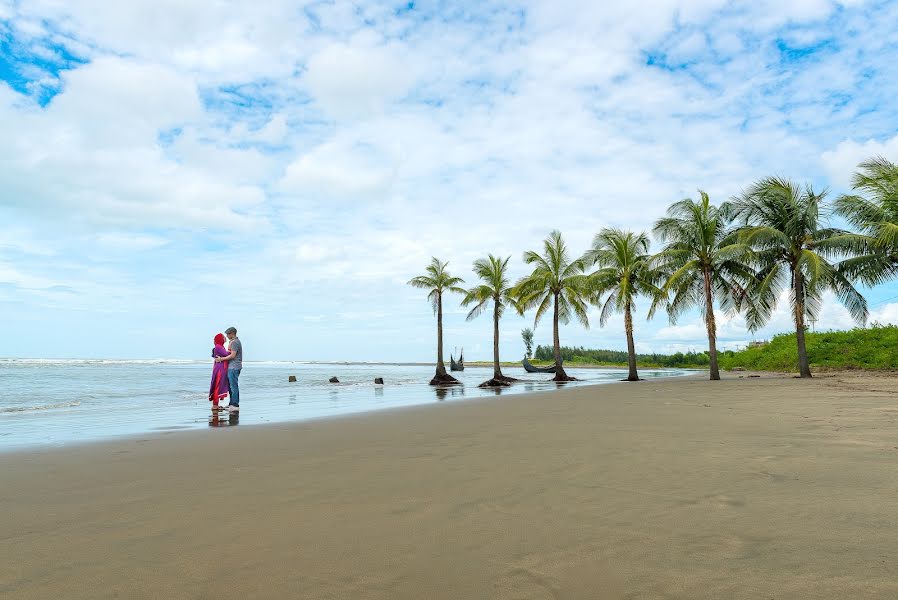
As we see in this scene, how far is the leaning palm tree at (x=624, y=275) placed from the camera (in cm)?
2867

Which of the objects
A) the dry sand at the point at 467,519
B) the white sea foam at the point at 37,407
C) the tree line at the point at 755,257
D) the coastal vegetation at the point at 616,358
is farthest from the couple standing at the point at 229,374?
the coastal vegetation at the point at 616,358

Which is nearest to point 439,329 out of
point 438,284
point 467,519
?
point 438,284

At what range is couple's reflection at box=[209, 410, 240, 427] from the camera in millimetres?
9340

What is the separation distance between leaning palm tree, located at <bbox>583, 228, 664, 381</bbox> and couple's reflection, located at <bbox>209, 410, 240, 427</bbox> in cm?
2197

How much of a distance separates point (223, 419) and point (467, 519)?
→ 337 inches

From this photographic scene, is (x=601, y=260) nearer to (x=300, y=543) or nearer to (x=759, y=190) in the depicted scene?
(x=759, y=190)

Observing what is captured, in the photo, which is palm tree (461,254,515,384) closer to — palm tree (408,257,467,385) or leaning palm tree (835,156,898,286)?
palm tree (408,257,467,385)

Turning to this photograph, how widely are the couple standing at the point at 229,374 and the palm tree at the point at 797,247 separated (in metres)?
20.2

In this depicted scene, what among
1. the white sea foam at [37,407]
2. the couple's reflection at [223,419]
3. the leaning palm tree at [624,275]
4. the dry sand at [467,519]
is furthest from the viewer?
the leaning palm tree at [624,275]

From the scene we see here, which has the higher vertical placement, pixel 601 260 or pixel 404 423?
pixel 601 260

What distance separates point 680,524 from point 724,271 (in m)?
25.7

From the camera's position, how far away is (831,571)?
2326 millimetres

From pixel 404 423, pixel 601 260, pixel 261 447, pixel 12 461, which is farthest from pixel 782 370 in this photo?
pixel 12 461

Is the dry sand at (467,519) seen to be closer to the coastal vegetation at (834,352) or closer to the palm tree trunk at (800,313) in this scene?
the palm tree trunk at (800,313)
